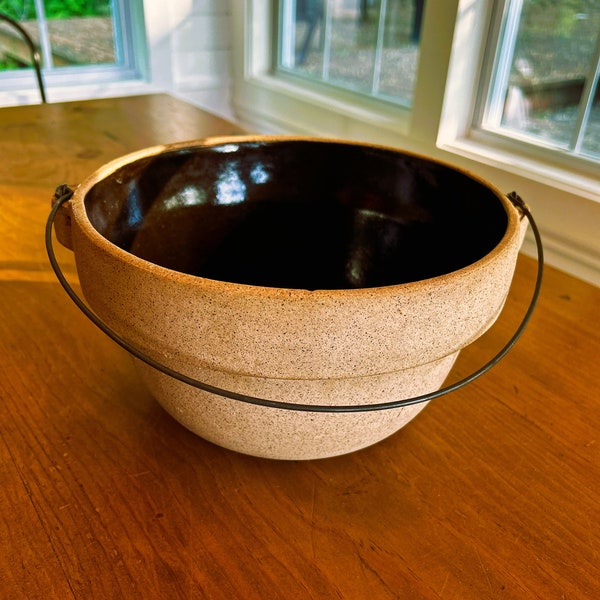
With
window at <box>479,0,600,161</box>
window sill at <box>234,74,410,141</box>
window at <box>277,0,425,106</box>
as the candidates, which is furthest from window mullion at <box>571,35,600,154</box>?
window at <box>277,0,425,106</box>

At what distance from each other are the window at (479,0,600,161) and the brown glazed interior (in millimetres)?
635

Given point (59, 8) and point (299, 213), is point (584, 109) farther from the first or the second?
point (59, 8)

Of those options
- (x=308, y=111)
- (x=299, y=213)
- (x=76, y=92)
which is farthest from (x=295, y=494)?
(x=76, y=92)

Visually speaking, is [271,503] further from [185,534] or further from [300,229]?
[300,229]

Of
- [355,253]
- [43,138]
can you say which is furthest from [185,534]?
[43,138]

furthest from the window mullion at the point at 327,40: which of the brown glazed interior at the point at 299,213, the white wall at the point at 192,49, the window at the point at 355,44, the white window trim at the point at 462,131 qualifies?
the brown glazed interior at the point at 299,213

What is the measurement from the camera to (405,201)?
2.01ft

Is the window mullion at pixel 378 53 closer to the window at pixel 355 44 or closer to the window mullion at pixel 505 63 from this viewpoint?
the window at pixel 355 44

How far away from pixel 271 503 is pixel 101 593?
0.42 feet

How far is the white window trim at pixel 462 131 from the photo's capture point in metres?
1.00

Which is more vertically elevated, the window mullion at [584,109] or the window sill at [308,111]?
the window mullion at [584,109]

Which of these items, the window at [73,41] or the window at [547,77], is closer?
the window at [547,77]

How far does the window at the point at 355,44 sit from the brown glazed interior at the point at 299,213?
99 cm

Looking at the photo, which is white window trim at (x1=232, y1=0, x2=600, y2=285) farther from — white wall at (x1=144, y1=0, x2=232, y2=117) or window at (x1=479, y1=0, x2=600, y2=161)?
white wall at (x1=144, y1=0, x2=232, y2=117)
